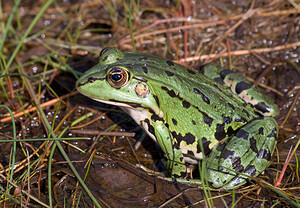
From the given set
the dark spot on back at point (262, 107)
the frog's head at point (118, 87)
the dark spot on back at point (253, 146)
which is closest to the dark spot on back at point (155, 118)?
the frog's head at point (118, 87)

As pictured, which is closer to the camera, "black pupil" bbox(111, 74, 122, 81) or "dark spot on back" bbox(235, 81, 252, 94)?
"black pupil" bbox(111, 74, 122, 81)

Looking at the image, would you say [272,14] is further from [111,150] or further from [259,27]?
[111,150]

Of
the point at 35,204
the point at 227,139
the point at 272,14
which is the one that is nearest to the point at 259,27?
the point at 272,14

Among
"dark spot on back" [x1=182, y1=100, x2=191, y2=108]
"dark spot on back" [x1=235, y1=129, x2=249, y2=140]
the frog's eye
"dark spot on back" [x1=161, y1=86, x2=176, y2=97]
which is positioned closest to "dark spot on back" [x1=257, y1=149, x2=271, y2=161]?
"dark spot on back" [x1=235, y1=129, x2=249, y2=140]

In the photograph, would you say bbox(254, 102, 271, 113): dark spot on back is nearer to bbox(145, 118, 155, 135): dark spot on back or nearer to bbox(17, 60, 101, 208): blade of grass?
bbox(145, 118, 155, 135): dark spot on back

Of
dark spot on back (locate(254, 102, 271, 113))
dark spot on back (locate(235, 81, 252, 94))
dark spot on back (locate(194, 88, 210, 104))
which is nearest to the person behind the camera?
dark spot on back (locate(194, 88, 210, 104))

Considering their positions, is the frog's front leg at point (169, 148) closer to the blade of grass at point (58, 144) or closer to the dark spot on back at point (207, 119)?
the dark spot on back at point (207, 119)
